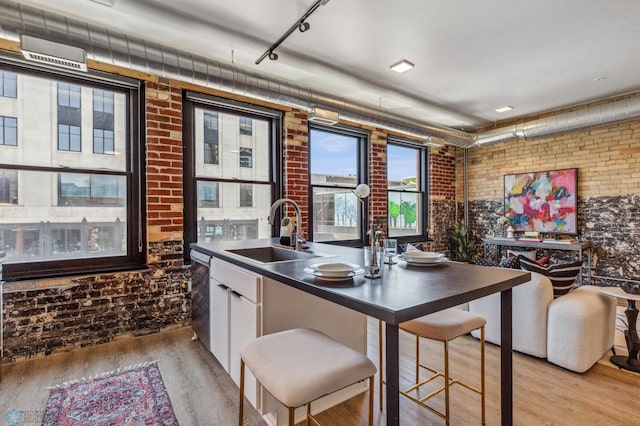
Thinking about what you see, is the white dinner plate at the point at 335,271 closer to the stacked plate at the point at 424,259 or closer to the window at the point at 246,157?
the stacked plate at the point at 424,259

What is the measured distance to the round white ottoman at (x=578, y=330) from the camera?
2367mm

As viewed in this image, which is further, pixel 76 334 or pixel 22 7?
pixel 76 334

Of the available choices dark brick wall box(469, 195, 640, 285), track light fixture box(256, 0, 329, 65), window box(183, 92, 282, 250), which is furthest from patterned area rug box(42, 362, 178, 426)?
dark brick wall box(469, 195, 640, 285)

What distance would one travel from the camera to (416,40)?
9.50ft

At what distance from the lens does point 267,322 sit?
179cm

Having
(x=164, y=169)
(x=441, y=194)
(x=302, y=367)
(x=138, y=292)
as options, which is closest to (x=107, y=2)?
(x=164, y=169)

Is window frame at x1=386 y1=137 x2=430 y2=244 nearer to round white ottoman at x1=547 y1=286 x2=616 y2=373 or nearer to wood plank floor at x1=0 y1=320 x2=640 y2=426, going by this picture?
wood plank floor at x1=0 y1=320 x2=640 y2=426

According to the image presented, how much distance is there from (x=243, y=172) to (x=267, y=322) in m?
2.55

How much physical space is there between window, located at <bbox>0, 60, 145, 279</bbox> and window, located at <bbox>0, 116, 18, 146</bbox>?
48 mm

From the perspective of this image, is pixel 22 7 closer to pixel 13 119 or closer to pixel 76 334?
pixel 13 119

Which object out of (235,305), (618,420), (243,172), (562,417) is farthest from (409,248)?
(243,172)

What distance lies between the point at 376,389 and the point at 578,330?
61.1 inches

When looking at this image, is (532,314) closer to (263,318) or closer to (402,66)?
(263,318)

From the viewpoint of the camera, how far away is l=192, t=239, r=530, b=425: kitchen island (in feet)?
3.55
